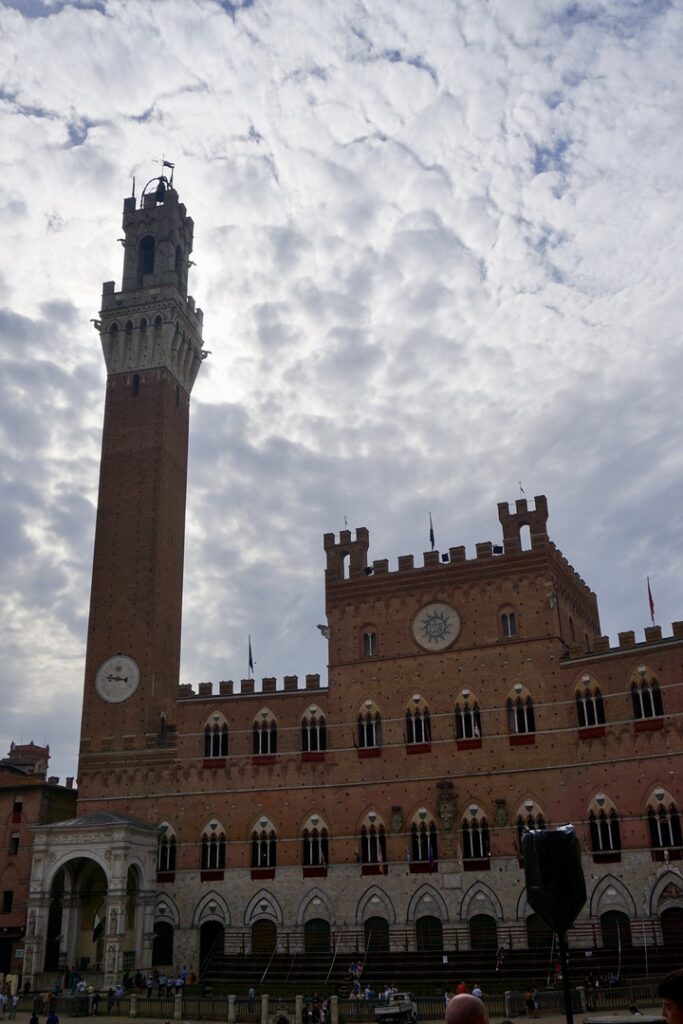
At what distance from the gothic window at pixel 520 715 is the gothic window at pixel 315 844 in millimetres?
11107

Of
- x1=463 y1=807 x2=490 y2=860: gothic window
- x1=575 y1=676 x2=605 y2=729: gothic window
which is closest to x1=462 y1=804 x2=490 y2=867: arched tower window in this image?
x1=463 y1=807 x2=490 y2=860: gothic window

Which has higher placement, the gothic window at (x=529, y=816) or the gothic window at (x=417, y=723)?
the gothic window at (x=417, y=723)

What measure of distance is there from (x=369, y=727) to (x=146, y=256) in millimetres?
36471

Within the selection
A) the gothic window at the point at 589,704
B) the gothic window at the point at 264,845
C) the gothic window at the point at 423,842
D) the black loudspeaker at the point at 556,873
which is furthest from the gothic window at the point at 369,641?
the black loudspeaker at the point at 556,873

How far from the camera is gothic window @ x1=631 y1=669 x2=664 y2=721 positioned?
45250 millimetres

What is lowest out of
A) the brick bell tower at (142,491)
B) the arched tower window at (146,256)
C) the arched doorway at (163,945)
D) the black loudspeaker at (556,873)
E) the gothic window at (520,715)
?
the arched doorway at (163,945)

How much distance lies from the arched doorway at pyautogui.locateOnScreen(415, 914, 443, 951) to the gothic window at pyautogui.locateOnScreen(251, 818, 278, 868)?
8149mm

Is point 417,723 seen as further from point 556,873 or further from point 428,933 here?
point 556,873

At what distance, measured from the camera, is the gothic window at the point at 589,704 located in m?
47.0

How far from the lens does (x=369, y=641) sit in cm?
A: 5359

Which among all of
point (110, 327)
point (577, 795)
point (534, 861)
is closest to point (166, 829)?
point (577, 795)

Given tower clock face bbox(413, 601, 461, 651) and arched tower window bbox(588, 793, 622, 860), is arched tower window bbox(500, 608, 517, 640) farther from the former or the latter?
arched tower window bbox(588, 793, 622, 860)

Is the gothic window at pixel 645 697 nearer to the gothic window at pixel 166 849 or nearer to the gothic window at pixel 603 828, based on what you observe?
the gothic window at pixel 603 828

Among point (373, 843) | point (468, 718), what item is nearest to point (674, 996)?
point (468, 718)
